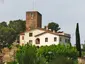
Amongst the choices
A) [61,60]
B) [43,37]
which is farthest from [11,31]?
[61,60]

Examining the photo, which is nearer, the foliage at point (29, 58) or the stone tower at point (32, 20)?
the foliage at point (29, 58)

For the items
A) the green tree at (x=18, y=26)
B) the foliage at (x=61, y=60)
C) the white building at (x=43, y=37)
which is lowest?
the foliage at (x=61, y=60)

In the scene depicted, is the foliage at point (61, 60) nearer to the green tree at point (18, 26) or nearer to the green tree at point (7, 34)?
the green tree at point (7, 34)

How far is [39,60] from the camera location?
427cm

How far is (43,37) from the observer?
297 ft

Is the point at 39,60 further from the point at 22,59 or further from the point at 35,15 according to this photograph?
the point at 35,15

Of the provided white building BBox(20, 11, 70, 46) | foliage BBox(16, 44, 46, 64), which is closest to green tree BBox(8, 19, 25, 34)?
white building BBox(20, 11, 70, 46)

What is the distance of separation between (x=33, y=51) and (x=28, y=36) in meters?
89.7

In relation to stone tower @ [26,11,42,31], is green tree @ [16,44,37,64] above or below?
below

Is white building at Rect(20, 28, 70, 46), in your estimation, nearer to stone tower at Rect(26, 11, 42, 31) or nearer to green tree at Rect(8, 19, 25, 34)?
stone tower at Rect(26, 11, 42, 31)

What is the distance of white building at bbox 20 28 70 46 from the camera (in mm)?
89938

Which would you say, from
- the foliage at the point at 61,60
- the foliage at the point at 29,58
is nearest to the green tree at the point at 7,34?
the foliage at the point at 29,58

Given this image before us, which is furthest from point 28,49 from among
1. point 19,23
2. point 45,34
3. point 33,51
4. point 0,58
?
point 19,23

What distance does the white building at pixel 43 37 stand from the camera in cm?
8994
